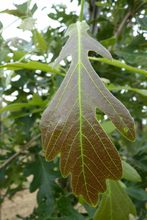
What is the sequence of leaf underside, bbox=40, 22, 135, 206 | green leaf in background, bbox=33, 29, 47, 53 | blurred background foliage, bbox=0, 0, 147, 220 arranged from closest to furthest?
leaf underside, bbox=40, 22, 135, 206 → green leaf in background, bbox=33, 29, 47, 53 → blurred background foliage, bbox=0, 0, 147, 220

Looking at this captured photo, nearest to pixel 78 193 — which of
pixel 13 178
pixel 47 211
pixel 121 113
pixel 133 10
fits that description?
pixel 121 113

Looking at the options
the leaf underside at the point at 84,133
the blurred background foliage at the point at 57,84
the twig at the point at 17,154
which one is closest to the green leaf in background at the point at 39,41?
the blurred background foliage at the point at 57,84

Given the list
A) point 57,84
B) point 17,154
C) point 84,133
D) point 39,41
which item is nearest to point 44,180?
point 17,154

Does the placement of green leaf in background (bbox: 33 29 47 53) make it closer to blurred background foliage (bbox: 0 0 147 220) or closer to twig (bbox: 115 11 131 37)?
blurred background foliage (bbox: 0 0 147 220)

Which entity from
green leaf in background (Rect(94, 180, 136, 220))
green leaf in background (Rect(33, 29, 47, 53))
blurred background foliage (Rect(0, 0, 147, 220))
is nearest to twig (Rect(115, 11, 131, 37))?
blurred background foliage (Rect(0, 0, 147, 220))

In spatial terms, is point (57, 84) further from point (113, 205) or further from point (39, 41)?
point (113, 205)

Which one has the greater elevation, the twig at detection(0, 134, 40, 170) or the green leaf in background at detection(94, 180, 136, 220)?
the green leaf in background at detection(94, 180, 136, 220)

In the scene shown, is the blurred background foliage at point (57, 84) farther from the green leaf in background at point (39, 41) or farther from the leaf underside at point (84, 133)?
the leaf underside at point (84, 133)
